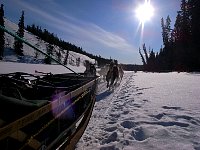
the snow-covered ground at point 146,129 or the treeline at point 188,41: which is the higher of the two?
the treeline at point 188,41

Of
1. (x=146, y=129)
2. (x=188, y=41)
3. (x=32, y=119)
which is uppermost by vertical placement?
(x=188, y=41)

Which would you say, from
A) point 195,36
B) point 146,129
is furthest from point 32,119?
point 195,36

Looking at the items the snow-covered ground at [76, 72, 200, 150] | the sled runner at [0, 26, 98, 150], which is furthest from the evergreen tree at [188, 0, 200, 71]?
the sled runner at [0, 26, 98, 150]

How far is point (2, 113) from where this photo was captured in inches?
120

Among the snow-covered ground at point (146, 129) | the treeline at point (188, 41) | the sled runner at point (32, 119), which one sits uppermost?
the treeline at point (188, 41)

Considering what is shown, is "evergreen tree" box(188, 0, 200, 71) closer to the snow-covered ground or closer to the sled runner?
the snow-covered ground

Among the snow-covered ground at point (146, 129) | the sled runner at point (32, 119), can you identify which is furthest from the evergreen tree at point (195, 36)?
the sled runner at point (32, 119)

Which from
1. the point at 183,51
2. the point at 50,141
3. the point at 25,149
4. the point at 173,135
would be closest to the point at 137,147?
the point at 173,135

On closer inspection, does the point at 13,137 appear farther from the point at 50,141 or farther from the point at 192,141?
the point at 192,141

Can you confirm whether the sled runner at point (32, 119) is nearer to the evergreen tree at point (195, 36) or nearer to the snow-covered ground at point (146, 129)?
the snow-covered ground at point (146, 129)

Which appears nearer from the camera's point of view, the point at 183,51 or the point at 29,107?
the point at 29,107

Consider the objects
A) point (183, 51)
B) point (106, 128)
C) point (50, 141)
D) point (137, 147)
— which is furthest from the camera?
point (183, 51)

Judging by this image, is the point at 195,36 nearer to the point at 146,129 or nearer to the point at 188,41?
the point at 188,41

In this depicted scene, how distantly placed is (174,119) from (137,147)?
205 centimetres
